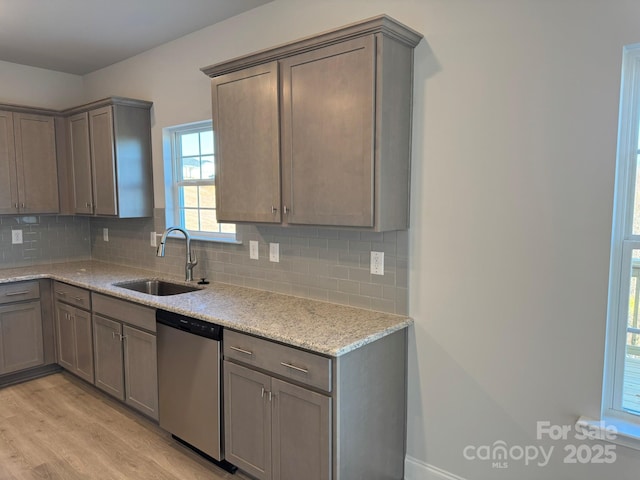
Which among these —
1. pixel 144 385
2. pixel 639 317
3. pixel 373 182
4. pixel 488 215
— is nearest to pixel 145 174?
pixel 144 385

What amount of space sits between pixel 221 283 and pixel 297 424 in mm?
1546

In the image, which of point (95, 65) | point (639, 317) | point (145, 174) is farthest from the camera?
point (95, 65)

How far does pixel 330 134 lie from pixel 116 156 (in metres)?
2.32

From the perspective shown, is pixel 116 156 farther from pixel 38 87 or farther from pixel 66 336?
pixel 66 336

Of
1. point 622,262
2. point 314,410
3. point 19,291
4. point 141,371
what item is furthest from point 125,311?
point 622,262

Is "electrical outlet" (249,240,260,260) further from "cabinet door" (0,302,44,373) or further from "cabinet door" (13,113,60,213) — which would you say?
"cabinet door" (13,113,60,213)

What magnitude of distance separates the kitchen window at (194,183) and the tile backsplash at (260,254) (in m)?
0.13

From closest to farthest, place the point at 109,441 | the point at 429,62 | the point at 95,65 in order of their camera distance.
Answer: the point at 429,62, the point at 109,441, the point at 95,65

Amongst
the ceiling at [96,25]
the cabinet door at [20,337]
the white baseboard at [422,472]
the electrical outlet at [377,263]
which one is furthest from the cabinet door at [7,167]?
the white baseboard at [422,472]

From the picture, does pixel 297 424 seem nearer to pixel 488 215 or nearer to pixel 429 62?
pixel 488 215

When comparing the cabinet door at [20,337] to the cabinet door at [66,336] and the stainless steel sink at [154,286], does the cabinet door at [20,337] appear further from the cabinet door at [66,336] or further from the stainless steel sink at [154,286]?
the stainless steel sink at [154,286]

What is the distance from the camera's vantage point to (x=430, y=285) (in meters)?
2.29

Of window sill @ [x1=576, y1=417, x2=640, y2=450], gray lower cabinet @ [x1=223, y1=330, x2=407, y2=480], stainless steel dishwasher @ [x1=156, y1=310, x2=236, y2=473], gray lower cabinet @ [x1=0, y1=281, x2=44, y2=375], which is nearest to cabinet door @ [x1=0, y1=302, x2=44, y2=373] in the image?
gray lower cabinet @ [x1=0, y1=281, x2=44, y2=375]

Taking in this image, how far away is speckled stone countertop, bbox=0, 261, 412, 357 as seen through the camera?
2.02m
